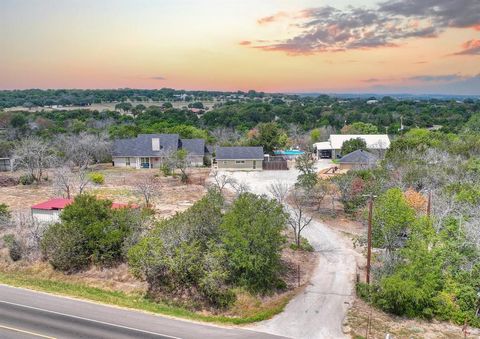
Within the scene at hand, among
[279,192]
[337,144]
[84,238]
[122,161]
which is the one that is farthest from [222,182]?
[337,144]

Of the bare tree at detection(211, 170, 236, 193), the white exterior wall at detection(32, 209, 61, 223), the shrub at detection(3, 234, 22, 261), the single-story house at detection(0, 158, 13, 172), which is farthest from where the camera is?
the single-story house at detection(0, 158, 13, 172)

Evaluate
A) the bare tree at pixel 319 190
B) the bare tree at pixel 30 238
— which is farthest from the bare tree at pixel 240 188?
the bare tree at pixel 30 238

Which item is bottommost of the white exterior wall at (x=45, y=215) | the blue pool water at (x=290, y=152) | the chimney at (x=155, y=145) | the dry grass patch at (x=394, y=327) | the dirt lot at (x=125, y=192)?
the dry grass patch at (x=394, y=327)

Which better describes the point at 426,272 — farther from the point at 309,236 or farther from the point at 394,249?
the point at 309,236

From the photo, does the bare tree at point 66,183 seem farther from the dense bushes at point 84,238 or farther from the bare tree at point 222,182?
the bare tree at point 222,182

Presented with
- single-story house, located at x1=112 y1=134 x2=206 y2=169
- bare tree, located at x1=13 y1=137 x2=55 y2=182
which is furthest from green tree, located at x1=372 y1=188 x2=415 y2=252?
bare tree, located at x1=13 y1=137 x2=55 y2=182

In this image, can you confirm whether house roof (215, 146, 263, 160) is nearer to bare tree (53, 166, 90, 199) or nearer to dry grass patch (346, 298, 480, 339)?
bare tree (53, 166, 90, 199)

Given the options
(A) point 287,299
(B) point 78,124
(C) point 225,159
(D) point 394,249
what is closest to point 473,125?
(C) point 225,159
